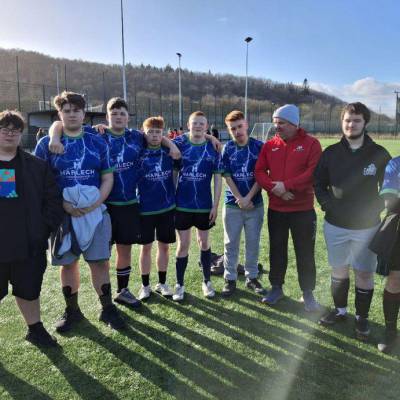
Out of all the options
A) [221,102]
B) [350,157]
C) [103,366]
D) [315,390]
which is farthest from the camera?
[221,102]

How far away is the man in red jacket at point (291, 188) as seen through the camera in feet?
12.6

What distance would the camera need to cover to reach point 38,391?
2.76 metres

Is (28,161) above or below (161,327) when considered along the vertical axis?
above

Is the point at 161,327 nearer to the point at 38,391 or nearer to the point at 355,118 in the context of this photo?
the point at 38,391

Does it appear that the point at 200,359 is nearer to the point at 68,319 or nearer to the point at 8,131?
the point at 68,319

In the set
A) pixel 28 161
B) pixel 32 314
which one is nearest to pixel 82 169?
pixel 28 161

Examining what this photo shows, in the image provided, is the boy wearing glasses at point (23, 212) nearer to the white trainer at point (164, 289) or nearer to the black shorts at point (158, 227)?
the black shorts at point (158, 227)

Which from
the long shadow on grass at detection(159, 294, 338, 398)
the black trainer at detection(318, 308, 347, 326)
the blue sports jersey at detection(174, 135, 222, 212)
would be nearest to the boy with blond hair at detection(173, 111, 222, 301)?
the blue sports jersey at detection(174, 135, 222, 212)

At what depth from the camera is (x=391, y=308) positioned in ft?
10.6

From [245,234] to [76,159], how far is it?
2087mm

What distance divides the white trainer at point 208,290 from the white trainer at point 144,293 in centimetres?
64

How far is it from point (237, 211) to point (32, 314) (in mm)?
2342

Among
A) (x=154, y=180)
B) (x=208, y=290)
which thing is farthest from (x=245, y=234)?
(x=154, y=180)

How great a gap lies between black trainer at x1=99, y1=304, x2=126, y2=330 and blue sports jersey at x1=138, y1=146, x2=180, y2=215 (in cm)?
105
